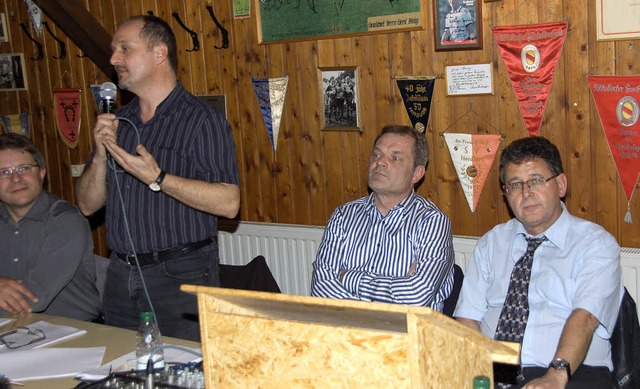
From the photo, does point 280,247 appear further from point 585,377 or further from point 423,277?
point 585,377

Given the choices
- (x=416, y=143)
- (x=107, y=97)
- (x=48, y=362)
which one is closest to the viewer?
(x=48, y=362)

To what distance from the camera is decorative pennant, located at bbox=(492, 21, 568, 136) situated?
3178 millimetres

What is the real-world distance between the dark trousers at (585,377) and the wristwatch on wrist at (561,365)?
9 centimetres

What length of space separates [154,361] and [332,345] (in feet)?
3.11

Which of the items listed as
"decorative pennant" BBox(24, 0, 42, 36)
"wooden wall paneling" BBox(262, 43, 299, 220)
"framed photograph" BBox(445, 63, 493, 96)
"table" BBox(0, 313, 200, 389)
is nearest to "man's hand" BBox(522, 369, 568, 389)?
"table" BBox(0, 313, 200, 389)

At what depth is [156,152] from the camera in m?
2.92

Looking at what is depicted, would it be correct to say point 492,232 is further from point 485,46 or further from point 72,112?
point 72,112

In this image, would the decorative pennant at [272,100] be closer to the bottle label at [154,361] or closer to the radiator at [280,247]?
the radiator at [280,247]

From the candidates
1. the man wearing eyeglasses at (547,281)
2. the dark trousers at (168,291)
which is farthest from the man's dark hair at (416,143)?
the dark trousers at (168,291)

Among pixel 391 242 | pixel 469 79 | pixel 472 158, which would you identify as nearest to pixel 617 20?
pixel 469 79

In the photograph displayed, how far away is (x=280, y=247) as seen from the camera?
4.25 metres

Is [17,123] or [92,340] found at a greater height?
[17,123]

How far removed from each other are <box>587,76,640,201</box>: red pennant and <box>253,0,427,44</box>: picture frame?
0.88 meters

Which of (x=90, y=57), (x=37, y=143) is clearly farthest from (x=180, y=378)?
(x=37, y=143)
